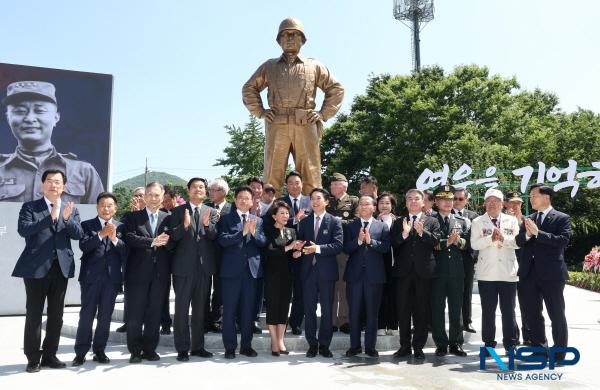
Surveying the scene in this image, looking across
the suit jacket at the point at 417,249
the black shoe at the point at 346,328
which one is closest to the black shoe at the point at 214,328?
the black shoe at the point at 346,328

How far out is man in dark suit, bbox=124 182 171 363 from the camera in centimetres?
514

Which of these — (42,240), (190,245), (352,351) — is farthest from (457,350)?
(42,240)

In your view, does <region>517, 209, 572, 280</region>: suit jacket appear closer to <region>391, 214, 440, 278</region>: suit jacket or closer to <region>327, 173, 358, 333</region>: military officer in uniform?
<region>391, 214, 440, 278</region>: suit jacket

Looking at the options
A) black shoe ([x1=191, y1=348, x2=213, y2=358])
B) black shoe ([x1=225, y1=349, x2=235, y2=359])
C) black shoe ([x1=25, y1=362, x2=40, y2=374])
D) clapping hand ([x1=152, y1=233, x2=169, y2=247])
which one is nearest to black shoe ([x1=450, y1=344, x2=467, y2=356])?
black shoe ([x1=225, y1=349, x2=235, y2=359])

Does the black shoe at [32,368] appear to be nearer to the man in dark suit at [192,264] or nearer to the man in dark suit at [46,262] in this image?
the man in dark suit at [46,262]

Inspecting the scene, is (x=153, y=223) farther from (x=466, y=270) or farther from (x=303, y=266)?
(x=466, y=270)

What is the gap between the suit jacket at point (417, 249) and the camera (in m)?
5.32

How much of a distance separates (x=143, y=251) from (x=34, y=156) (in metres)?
6.53

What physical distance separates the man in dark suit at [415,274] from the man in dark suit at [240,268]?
153 centimetres

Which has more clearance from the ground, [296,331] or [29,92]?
[29,92]

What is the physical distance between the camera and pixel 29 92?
10.5 meters

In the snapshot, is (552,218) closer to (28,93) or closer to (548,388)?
(548,388)

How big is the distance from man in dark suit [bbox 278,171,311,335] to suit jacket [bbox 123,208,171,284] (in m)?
1.47

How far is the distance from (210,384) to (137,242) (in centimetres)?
167
